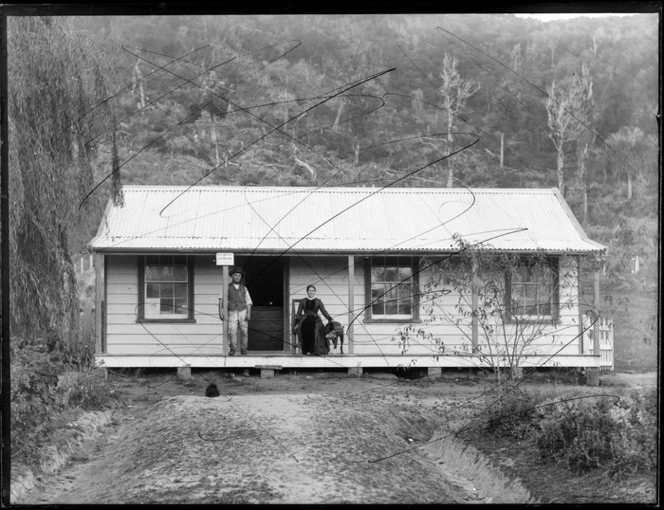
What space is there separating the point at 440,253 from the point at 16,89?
315 inches

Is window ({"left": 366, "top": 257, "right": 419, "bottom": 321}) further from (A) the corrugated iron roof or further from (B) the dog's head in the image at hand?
(B) the dog's head

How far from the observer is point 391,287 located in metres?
15.5

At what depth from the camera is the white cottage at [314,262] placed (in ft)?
47.3

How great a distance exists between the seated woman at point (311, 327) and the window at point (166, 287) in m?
2.46

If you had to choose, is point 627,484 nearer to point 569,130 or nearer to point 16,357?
point 16,357

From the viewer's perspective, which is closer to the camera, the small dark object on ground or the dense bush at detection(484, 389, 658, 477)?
the dense bush at detection(484, 389, 658, 477)

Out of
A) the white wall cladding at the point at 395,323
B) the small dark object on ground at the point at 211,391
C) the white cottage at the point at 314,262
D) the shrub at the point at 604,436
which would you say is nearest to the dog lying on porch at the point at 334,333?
the white cottage at the point at 314,262

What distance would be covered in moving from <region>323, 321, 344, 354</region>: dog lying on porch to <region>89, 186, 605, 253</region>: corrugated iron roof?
4.68 ft

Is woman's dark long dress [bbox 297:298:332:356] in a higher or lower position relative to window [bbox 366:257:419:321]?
lower

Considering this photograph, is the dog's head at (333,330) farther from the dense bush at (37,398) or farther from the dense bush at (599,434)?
the dense bush at (599,434)

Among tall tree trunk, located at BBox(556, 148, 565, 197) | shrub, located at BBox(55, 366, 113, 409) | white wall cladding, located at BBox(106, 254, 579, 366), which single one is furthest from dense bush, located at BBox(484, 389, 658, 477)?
tall tree trunk, located at BBox(556, 148, 565, 197)

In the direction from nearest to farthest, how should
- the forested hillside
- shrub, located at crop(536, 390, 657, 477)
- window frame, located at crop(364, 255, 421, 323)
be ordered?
shrub, located at crop(536, 390, 657, 477)
window frame, located at crop(364, 255, 421, 323)
the forested hillside

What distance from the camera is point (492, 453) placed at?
7926mm

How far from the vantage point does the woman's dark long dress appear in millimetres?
13797
